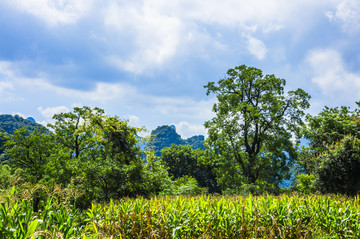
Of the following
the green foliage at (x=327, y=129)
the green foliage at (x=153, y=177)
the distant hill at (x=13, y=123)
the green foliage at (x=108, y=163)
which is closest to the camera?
the green foliage at (x=108, y=163)

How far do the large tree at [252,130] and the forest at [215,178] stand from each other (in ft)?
0.31

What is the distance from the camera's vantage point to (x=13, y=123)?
80.6 meters

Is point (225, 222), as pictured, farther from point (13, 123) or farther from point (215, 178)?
point (13, 123)

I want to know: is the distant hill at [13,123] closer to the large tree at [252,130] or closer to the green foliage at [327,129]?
the large tree at [252,130]

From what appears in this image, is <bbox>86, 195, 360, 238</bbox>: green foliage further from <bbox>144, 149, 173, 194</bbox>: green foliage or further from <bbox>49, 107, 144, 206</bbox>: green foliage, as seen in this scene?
<bbox>144, 149, 173, 194</bbox>: green foliage

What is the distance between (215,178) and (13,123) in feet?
296

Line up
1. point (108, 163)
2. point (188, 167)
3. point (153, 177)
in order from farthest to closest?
point (188, 167), point (153, 177), point (108, 163)

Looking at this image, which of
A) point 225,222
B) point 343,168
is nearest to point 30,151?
point 225,222

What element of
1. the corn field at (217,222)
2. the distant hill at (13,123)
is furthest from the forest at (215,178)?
the distant hill at (13,123)

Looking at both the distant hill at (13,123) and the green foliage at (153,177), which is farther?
the distant hill at (13,123)

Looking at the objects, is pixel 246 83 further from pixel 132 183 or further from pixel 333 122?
pixel 132 183

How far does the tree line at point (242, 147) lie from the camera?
1223 centimetres

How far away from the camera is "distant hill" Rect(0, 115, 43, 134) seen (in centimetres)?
7681

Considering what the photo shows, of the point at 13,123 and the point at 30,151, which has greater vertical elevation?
the point at 13,123
